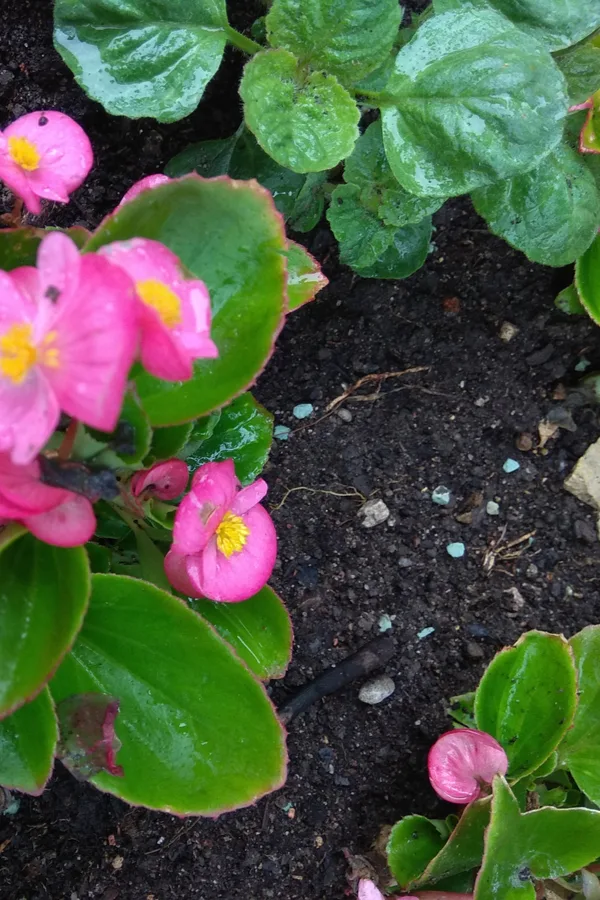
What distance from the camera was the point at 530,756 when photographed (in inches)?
39.0

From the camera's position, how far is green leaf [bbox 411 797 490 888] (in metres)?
0.90

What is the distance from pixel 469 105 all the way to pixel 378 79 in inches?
7.2

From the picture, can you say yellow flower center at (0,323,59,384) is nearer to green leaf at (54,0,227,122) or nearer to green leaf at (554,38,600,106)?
green leaf at (54,0,227,122)

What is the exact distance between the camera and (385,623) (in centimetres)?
114

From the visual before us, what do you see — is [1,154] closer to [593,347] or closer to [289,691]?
[289,691]

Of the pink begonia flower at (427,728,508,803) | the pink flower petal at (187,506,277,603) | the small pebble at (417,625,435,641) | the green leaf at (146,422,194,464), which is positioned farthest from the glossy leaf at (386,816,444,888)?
the green leaf at (146,422,194,464)

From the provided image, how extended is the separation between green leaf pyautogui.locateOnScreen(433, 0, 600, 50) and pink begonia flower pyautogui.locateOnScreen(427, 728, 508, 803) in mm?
808

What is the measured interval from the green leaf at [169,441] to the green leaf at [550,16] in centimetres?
57

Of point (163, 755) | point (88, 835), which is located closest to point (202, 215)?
point (163, 755)

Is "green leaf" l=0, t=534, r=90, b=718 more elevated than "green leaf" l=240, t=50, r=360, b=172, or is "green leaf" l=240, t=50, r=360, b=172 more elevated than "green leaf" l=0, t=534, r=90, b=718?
"green leaf" l=240, t=50, r=360, b=172

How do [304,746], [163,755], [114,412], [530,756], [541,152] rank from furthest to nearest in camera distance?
[304,746], [530,756], [541,152], [163,755], [114,412]

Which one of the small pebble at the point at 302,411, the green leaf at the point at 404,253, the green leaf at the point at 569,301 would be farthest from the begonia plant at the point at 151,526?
the green leaf at the point at 569,301

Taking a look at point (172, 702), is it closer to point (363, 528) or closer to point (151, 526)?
point (151, 526)

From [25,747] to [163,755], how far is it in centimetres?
12
